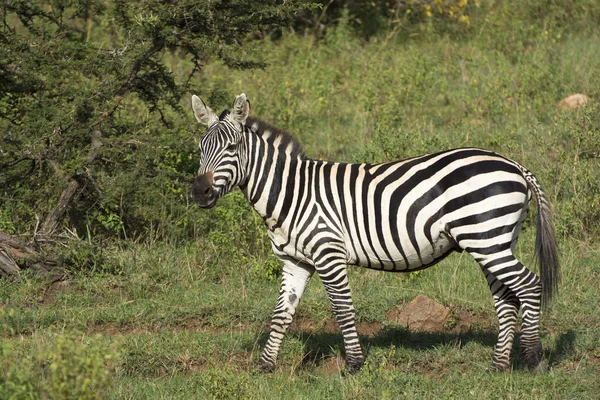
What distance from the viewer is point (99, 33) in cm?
1470

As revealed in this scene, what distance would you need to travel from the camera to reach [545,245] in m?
6.16

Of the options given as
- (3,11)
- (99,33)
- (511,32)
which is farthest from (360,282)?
(99,33)

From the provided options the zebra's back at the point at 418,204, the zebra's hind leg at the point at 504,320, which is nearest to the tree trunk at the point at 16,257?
the zebra's back at the point at 418,204

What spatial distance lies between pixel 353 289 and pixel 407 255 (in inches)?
73.7

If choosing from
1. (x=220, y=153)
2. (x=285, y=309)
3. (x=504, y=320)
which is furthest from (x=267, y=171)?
(x=504, y=320)

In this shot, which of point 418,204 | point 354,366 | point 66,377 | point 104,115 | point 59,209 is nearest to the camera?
point 66,377

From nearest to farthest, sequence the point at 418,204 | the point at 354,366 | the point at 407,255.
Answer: the point at 418,204, the point at 407,255, the point at 354,366

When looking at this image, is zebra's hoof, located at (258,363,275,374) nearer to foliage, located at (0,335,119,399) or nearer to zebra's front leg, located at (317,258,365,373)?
zebra's front leg, located at (317,258,365,373)

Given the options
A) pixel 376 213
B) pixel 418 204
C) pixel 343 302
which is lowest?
pixel 343 302

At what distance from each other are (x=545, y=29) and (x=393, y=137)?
5793 mm

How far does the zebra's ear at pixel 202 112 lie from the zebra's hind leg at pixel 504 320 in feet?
7.75

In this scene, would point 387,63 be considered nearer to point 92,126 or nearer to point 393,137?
point 393,137

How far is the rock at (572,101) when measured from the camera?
1138cm

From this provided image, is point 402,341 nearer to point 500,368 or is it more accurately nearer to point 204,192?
point 500,368
